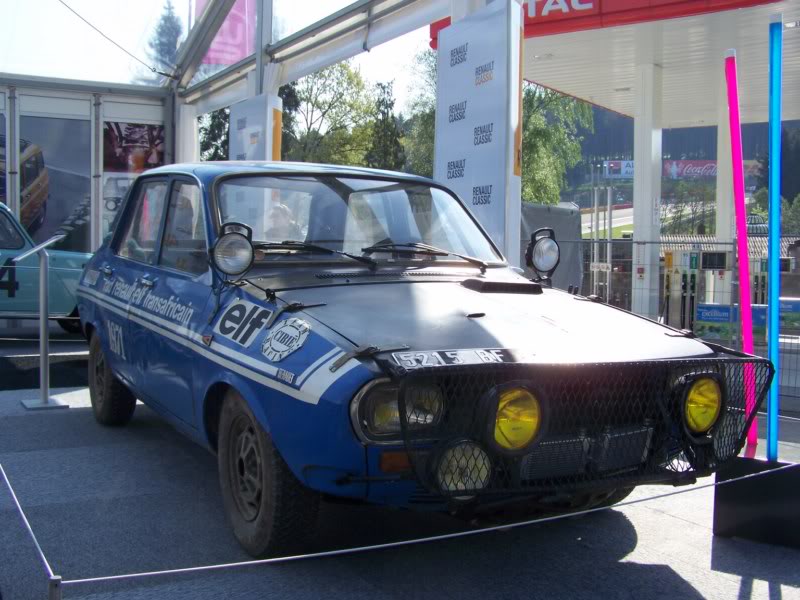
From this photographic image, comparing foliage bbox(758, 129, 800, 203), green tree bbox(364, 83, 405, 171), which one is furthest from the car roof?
foliage bbox(758, 129, 800, 203)

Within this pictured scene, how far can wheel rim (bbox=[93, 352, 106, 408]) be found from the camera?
234 inches

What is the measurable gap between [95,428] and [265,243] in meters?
2.65

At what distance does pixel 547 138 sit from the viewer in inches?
1773

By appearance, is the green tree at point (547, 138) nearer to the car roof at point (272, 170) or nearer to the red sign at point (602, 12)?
the red sign at point (602, 12)

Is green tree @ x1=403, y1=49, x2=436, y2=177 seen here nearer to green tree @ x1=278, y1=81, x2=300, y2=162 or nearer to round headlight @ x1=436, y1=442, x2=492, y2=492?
green tree @ x1=278, y1=81, x2=300, y2=162

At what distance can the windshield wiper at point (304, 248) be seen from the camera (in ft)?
14.0

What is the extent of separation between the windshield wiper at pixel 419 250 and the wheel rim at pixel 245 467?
1229 millimetres

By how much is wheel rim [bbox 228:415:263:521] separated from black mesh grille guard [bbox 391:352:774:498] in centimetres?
91

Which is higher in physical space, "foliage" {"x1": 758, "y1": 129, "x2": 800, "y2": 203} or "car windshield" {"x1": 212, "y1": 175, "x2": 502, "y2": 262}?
"foliage" {"x1": 758, "y1": 129, "x2": 800, "y2": 203}

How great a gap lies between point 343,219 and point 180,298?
3.12 feet

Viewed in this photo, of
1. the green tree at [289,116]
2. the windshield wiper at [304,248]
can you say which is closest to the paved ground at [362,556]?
the windshield wiper at [304,248]

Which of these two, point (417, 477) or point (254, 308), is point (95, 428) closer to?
point (254, 308)

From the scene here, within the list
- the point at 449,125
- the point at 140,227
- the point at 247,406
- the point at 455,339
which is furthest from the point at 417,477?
the point at 449,125

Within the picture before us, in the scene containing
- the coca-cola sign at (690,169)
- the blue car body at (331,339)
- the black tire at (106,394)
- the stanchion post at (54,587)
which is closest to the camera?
the stanchion post at (54,587)
